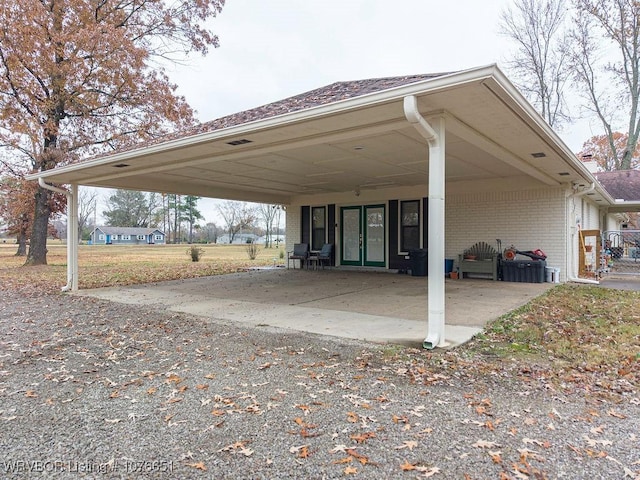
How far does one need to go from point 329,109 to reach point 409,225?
811 centimetres

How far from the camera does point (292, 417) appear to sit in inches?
102

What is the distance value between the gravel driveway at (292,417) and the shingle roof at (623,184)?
1522 cm

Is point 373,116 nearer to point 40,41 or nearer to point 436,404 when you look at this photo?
point 436,404

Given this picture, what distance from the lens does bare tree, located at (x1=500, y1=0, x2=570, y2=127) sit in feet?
61.4

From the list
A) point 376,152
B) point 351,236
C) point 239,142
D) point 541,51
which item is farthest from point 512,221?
point 541,51

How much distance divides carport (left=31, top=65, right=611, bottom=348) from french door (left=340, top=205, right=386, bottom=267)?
2.54 feet

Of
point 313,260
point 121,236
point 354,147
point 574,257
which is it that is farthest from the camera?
point 121,236

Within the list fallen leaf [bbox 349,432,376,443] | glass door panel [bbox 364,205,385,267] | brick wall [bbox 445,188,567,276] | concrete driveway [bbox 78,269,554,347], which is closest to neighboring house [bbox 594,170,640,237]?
brick wall [bbox 445,188,567,276]

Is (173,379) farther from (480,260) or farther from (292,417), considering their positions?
(480,260)

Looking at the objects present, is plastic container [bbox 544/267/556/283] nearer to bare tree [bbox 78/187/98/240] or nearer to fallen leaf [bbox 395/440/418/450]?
fallen leaf [bbox 395/440/418/450]

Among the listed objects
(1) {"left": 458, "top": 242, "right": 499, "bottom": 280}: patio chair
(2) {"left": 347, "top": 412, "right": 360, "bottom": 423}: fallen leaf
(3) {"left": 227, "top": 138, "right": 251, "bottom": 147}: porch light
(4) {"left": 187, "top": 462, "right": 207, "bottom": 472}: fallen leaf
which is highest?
(3) {"left": 227, "top": 138, "right": 251, "bottom": 147}: porch light

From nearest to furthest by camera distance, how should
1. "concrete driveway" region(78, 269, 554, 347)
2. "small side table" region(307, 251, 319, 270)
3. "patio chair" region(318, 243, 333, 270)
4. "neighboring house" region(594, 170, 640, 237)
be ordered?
"concrete driveway" region(78, 269, 554, 347), "patio chair" region(318, 243, 333, 270), "small side table" region(307, 251, 319, 270), "neighboring house" region(594, 170, 640, 237)

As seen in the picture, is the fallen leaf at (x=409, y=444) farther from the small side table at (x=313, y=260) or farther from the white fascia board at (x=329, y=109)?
the small side table at (x=313, y=260)

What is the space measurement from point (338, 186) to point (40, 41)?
10.4m
